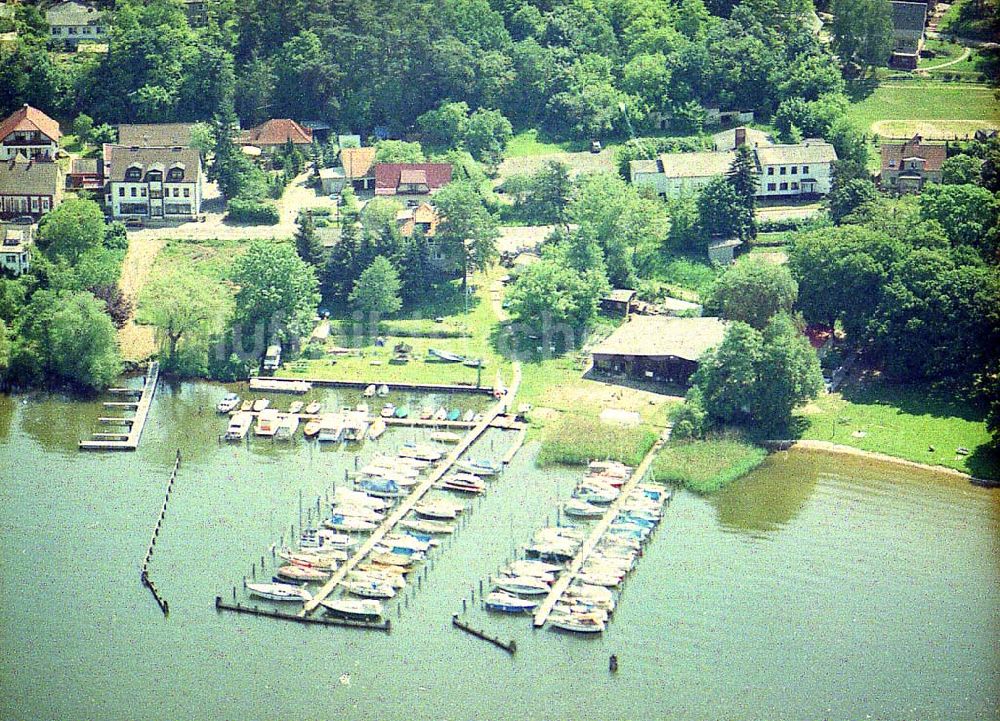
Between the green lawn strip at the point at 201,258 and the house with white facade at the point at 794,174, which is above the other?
the house with white facade at the point at 794,174

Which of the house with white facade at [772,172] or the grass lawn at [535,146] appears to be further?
the grass lawn at [535,146]

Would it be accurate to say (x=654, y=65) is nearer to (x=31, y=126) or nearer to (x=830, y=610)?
(x=31, y=126)

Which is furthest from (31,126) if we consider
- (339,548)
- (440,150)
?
(339,548)

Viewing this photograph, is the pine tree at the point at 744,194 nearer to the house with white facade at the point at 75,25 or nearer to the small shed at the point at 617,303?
the small shed at the point at 617,303

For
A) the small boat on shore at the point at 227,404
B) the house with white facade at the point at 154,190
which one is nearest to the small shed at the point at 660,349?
the small boat on shore at the point at 227,404

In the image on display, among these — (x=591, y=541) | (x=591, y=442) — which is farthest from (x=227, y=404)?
(x=591, y=541)

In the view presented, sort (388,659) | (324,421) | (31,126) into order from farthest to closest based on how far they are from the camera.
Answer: (31,126), (324,421), (388,659)

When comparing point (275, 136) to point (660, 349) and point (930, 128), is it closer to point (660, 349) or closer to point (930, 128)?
point (660, 349)
